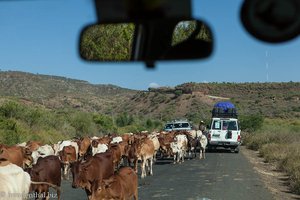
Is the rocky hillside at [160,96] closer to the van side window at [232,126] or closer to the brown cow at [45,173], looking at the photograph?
the van side window at [232,126]

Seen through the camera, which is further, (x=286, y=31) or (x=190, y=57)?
(x=190, y=57)

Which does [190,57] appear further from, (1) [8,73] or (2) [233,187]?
(1) [8,73]

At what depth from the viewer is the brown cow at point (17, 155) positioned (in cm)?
1689

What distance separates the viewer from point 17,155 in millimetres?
17406

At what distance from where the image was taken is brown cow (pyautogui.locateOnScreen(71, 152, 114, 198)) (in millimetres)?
13326

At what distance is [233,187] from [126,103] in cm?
9033

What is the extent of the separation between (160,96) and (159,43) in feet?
340

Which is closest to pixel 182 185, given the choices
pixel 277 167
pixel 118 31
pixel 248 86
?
pixel 277 167

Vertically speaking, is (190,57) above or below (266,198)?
above

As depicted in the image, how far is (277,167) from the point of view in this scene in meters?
24.8

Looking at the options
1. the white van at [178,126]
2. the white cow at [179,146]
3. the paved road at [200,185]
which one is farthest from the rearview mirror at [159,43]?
the white van at [178,126]

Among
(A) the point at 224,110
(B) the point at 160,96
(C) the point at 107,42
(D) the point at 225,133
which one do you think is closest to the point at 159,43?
(C) the point at 107,42

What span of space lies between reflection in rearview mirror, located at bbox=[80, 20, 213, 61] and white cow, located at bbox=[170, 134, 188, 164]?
2298cm

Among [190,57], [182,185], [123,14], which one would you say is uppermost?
[123,14]
